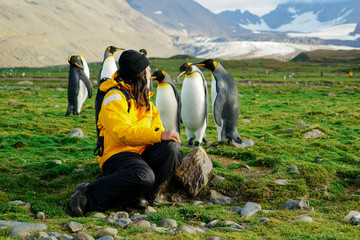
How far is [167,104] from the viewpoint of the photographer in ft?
29.1

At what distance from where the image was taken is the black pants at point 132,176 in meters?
4.54

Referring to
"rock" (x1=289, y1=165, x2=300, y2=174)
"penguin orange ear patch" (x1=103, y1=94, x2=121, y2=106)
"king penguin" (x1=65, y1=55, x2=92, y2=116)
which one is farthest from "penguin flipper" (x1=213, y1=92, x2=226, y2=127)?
"king penguin" (x1=65, y1=55, x2=92, y2=116)

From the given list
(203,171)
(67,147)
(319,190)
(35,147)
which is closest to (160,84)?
(67,147)

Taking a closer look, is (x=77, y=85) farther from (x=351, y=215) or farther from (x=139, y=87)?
(x=351, y=215)

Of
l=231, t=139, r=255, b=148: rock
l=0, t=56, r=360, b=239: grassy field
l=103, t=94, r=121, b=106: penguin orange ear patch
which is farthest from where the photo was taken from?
l=231, t=139, r=255, b=148: rock

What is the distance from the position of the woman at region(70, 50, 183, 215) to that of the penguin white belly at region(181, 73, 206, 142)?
12.2ft

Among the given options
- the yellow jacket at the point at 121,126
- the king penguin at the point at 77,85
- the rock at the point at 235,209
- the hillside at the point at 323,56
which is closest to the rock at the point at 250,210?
the rock at the point at 235,209

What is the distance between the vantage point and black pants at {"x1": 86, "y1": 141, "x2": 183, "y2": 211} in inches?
179

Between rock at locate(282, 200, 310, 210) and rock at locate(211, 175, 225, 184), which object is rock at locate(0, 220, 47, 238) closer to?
rock at locate(211, 175, 225, 184)

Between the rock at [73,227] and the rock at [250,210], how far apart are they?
6.34 ft

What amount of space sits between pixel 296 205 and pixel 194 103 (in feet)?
14.3

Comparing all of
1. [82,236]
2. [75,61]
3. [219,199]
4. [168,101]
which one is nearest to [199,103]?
[168,101]

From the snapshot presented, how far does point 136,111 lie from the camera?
16.0 feet

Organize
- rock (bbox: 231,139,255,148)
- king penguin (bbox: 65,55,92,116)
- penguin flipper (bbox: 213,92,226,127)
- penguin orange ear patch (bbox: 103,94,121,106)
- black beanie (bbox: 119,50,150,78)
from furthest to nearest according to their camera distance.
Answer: king penguin (bbox: 65,55,92,116) → penguin flipper (bbox: 213,92,226,127) → rock (bbox: 231,139,255,148) → black beanie (bbox: 119,50,150,78) → penguin orange ear patch (bbox: 103,94,121,106)
